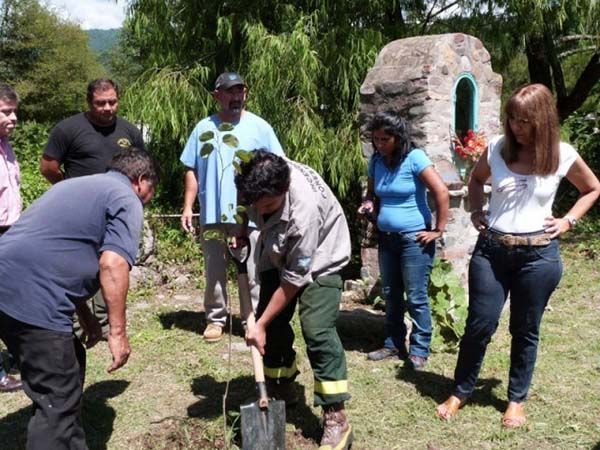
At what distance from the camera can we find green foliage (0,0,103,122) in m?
27.9

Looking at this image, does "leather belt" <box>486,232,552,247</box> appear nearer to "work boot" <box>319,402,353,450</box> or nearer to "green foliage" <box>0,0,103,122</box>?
"work boot" <box>319,402,353,450</box>

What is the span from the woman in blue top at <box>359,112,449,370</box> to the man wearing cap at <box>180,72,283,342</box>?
0.77 m

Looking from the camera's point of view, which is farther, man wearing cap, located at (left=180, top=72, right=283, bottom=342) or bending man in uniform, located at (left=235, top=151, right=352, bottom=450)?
man wearing cap, located at (left=180, top=72, right=283, bottom=342)

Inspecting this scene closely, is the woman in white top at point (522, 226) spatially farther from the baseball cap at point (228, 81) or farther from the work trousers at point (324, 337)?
the baseball cap at point (228, 81)

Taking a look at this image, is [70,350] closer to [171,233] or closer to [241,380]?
[241,380]

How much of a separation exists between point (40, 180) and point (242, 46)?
2833 mm

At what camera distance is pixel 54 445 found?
2588mm

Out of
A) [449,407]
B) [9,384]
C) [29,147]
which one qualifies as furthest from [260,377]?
[29,147]

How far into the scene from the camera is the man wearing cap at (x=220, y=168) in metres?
4.43

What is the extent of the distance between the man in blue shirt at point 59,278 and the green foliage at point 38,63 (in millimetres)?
26433

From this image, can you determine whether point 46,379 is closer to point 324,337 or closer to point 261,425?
point 261,425

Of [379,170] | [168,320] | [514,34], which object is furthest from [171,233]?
[514,34]

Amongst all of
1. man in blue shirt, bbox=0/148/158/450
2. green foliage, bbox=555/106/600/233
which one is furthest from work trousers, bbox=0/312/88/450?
green foliage, bbox=555/106/600/233

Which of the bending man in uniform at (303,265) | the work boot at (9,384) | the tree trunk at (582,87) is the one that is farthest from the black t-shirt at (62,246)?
the tree trunk at (582,87)
